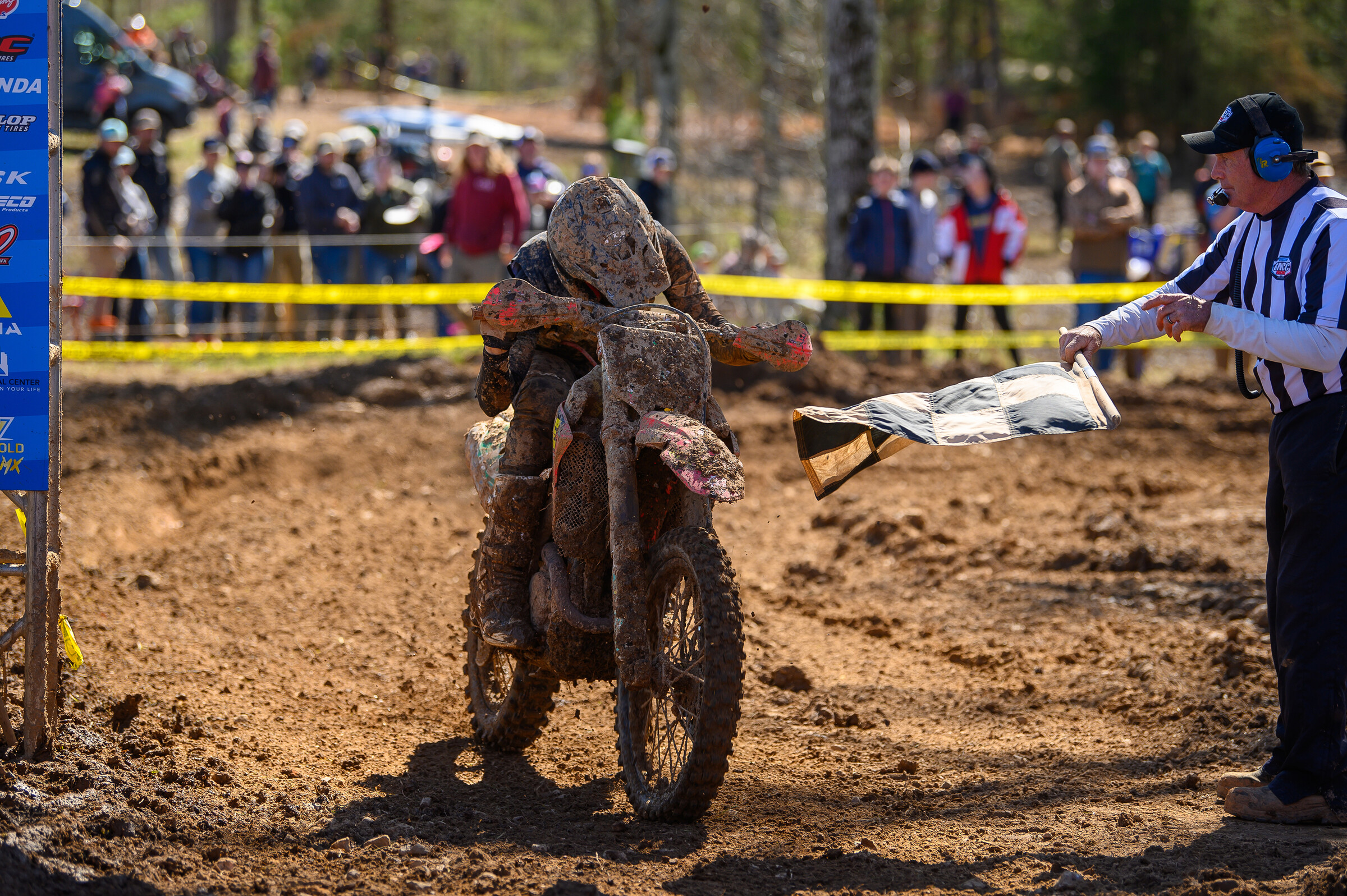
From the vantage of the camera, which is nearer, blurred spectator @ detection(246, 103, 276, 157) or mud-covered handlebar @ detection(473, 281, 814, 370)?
mud-covered handlebar @ detection(473, 281, 814, 370)

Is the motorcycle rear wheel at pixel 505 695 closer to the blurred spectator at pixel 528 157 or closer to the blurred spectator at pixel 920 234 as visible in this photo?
the blurred spectator at pixel 920 234

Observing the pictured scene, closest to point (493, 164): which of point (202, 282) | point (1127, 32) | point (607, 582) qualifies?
point (202, 282)

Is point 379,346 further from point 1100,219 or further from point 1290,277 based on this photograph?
point 1290,277

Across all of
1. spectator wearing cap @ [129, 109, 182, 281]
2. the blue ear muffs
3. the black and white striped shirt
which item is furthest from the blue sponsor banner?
spectator wearing cap @ [129, 109, 182, 281]

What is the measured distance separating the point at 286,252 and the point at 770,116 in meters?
12.8

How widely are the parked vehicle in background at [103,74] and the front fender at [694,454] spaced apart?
20434mm

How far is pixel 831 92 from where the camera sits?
15570mm

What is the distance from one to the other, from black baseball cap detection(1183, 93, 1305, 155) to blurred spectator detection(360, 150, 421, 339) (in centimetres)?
1160

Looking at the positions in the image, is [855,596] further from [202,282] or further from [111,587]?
[202,282]

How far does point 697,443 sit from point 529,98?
1902 inches

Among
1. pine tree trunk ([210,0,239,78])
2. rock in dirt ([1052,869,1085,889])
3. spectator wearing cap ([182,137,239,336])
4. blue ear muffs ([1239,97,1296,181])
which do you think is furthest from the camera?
pine tree trunk ([210,0,239,78])

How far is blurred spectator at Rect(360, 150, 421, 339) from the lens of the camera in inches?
594

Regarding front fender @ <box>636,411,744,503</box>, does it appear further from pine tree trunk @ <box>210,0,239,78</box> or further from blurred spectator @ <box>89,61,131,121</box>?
pine tree trunk @ <box>210,0,239,78</box>

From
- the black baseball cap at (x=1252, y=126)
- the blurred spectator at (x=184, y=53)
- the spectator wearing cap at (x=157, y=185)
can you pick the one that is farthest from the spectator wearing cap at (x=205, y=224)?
the blurred spectator at (x=184, y=53)
